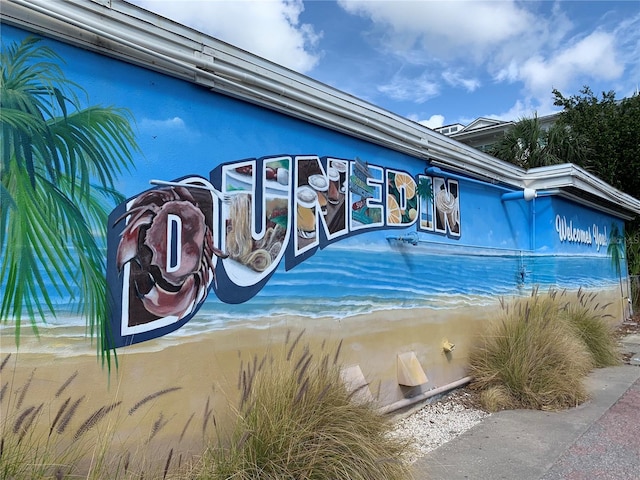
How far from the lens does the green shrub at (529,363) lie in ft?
20.6

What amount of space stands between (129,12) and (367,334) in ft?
12.7

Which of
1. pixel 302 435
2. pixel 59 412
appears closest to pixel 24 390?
pixel 59 412

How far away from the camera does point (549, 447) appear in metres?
4.83

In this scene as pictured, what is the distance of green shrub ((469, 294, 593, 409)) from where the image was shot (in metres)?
6.28

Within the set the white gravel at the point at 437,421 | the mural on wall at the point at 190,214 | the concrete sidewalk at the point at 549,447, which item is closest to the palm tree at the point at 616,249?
the concrete sidewalk at the point at 549,447

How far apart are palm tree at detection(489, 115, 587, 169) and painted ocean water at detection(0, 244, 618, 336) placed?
843 cm

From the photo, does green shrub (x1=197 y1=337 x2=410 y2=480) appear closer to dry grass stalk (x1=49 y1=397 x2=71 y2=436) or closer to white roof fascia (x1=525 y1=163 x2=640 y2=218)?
dry grass stalk (x1=49 y1=397 x2=71 y2=436)

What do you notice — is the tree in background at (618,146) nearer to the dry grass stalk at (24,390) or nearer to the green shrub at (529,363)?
the green shrub at (529,363)

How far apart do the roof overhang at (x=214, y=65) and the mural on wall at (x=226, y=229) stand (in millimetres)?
504

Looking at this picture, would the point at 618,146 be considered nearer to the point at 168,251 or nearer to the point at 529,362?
the point at 529,362

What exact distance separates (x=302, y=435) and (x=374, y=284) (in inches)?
97.8

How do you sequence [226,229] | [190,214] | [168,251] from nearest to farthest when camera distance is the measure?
[168,251] < [190,214] < [226,229]

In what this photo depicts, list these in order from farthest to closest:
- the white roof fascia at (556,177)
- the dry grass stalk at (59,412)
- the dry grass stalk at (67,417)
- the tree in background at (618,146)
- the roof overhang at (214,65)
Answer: the tree in background at (618,146) → the white roof fascia at (556,177) → the roof overhang at (214,65) → the dry grass stalk at (67,417) → the dry grass stalk at (59,412)

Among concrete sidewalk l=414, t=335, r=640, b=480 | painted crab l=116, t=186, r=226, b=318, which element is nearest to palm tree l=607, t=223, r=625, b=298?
concrete sidewalk l=414, t=335, r=640, b=480
